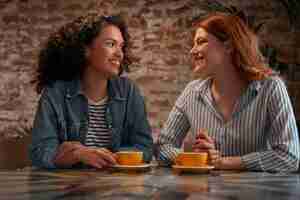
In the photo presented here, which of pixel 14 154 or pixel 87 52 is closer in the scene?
pixel 87 52

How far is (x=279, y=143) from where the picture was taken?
2.16 m

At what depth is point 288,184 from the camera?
1.59 m

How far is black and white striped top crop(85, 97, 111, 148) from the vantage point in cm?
237

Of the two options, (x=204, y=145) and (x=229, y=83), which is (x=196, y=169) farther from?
(x=229, y=83)

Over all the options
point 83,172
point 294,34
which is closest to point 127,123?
point 83,172

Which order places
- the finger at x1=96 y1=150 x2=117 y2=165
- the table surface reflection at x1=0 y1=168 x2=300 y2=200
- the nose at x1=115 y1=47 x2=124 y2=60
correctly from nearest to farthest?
the table surface reflection at x1=0 y1=168 x2=300 y2=200 < the finger at x1=96 y1=150 x2=117 y2=165 < the nose at x1=115 y1=47 x2=124 y2=60

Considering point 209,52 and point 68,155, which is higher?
point 209,52

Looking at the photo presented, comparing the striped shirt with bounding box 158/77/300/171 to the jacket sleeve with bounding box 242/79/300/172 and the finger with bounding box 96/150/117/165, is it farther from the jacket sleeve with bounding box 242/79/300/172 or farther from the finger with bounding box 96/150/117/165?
the finger with bounding box 96/150/117/165

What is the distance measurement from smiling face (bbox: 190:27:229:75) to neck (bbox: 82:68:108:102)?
0.44 metres

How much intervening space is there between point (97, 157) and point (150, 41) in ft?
10.9

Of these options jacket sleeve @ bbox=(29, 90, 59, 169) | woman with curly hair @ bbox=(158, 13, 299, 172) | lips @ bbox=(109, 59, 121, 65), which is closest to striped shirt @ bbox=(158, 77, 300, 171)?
woman with curly hair @ bbox=(158, 13, 299, 172)

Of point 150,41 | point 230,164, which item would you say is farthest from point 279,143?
point 150,41

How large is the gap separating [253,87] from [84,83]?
78cm

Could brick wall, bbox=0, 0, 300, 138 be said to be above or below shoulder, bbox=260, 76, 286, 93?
above
